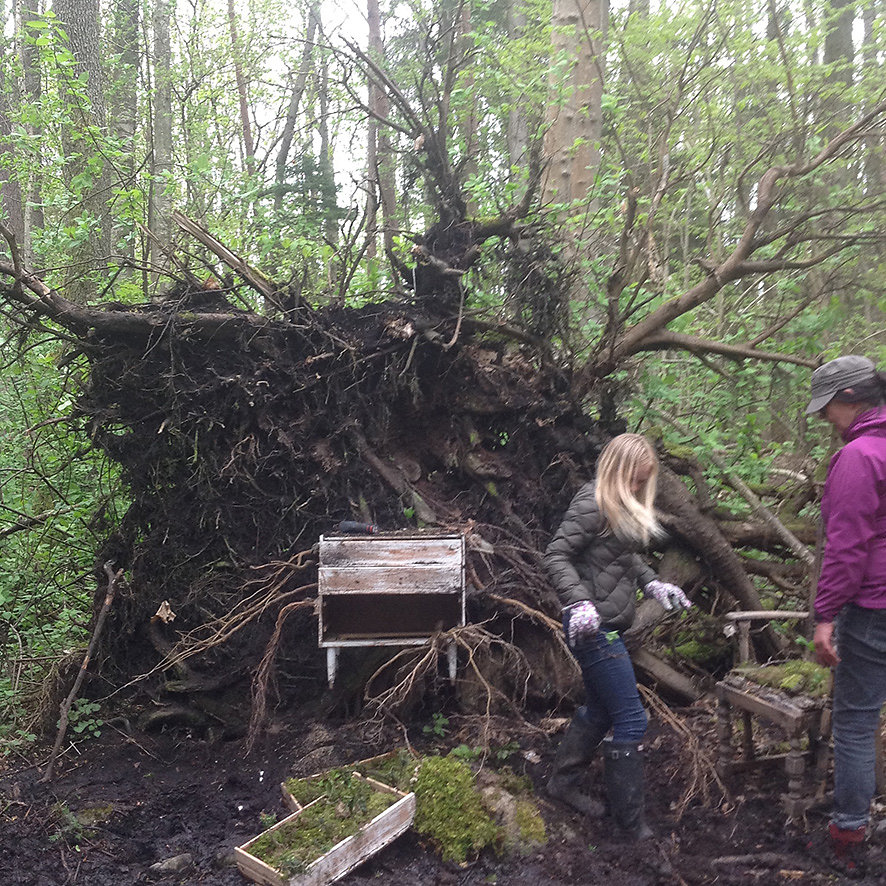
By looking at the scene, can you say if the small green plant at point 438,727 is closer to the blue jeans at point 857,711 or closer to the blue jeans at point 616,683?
the blue jeans at point 616,683

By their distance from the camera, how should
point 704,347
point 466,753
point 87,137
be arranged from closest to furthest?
point 466,753
point 704,347
point 87,137

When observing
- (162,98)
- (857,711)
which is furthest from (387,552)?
(162,98)

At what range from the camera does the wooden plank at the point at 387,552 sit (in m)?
4.08

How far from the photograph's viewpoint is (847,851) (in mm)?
3197

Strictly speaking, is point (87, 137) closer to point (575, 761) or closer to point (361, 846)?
point (361, 846)

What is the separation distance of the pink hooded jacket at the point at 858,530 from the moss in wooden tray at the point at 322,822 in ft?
7.32

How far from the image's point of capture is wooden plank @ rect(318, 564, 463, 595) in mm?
4066

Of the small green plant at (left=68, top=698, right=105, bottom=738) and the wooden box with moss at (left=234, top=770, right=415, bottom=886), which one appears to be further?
the small green plant at (left=68, top=698, right=105, bottom=738)

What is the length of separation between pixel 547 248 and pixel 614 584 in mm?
2943

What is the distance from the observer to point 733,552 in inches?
211

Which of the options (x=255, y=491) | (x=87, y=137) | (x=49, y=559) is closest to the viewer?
(x=255, y=491)

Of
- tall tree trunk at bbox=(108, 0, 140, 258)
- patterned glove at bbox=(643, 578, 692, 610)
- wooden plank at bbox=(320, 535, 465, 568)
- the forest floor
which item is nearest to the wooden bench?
the forest floor

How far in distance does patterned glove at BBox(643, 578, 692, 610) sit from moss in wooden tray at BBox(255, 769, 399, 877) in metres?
1.65

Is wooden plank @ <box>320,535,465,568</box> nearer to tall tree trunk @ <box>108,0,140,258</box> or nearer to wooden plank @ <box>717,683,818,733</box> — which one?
wooden plank @ <box>717,683,818,733</box>
